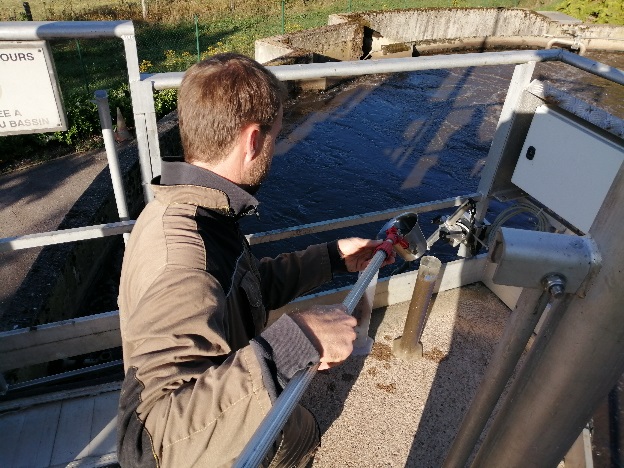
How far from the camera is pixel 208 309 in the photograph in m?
1.32

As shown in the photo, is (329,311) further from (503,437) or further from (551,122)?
(551,122)

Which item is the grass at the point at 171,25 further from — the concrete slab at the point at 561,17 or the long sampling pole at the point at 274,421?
the long sampling pole at the point at 274,421

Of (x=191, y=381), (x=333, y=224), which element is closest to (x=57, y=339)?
(x=333, y=224)

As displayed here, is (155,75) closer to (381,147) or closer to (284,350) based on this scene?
(284,350)

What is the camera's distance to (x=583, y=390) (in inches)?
41.6

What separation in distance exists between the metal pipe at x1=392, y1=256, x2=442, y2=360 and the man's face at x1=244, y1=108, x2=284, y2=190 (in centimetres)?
141

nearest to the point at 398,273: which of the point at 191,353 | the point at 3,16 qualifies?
the point at 191,353

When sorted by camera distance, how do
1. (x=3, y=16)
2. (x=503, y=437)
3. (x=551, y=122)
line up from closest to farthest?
(x=503, y=437), (x=551, y=122), (x=3, y=16)

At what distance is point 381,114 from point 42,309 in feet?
31.8

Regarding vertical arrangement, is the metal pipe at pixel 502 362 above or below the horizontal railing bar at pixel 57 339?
above

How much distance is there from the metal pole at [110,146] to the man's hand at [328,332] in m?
1.31

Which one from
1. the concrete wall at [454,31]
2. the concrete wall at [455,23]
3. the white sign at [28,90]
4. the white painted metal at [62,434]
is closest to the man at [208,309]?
the white sign at [28,90]

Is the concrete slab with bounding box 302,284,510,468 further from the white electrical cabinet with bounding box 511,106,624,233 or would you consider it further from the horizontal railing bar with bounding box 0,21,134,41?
the horizontal railing bar with bounding box 0,21,134,41

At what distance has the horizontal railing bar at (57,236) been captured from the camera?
2207 mm
